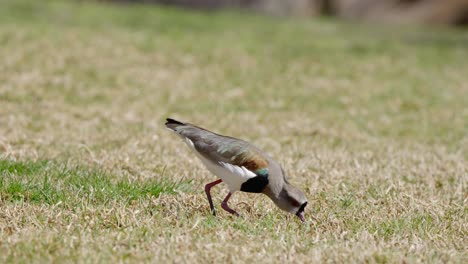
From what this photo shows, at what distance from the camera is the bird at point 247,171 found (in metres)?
5.01

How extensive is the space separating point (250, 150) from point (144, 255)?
3.59ft

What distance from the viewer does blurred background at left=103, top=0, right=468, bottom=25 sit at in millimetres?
19500

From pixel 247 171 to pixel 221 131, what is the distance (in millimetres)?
4021

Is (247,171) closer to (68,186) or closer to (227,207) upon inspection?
(227,207)

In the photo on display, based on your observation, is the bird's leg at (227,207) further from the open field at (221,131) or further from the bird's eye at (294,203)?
the bird's eye at (294,203)

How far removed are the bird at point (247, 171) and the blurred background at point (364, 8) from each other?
1448 cm

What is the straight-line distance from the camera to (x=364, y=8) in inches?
808

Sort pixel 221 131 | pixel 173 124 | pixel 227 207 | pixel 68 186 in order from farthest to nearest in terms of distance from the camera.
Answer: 1. pixel 221 131
2. pixel 68 186
3. pixel 173 124
4. pixel 227 207

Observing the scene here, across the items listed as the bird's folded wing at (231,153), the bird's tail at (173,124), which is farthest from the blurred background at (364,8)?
the bird's folded wing at (231,153)

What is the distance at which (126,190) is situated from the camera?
556 centimetres

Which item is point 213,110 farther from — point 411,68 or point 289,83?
point 411,68

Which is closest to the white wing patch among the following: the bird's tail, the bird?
the bird

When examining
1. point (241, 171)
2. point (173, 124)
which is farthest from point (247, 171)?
point (173, 124)

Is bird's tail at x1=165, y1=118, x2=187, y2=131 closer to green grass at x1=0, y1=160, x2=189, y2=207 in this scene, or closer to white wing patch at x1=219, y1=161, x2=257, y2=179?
green grass at x1=0, y1=160, x2=189, y2=207
